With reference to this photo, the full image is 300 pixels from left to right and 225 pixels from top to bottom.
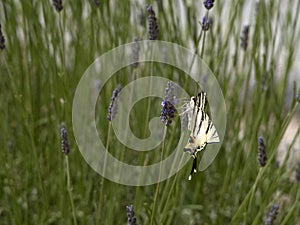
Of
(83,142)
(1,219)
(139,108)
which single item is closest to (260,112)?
(139,108)

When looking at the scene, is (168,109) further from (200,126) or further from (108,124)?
(108,124)

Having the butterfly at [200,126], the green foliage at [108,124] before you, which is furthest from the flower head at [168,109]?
the green foliage at [108,124]

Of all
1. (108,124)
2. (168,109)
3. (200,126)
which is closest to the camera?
(200,126)

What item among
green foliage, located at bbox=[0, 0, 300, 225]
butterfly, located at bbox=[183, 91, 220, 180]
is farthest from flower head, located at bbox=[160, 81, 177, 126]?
green foliage, located at bbox=[0, 0, 300, 225]

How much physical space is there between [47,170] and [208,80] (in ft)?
1.83

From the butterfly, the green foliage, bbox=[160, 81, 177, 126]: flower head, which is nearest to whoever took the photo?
the butterfly

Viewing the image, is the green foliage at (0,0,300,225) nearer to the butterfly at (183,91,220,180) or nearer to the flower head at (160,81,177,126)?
the flower head at (160,81,177,126)

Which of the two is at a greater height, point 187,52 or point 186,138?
point 187,52

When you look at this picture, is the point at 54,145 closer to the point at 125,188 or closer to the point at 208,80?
the point at 125,188

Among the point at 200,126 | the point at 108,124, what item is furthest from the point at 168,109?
the point at 108,124

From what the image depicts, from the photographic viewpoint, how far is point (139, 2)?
1.73 meters

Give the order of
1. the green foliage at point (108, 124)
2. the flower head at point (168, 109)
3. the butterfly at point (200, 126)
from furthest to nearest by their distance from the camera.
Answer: the green foliage at point (108, 124) < the flower head at point (168, 109) < the butterfly at point (200, 126)

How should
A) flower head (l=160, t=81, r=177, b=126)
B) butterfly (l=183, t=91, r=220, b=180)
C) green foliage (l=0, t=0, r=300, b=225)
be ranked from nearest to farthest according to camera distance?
butterfly (l=183, t=91, r=220, b=180), flower head (l=160, t=81, r=177, b=126), green foliage (l=0, t=0, r=300, b=225)

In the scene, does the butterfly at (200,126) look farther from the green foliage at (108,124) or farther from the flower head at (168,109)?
the green foliage at (108,124)
